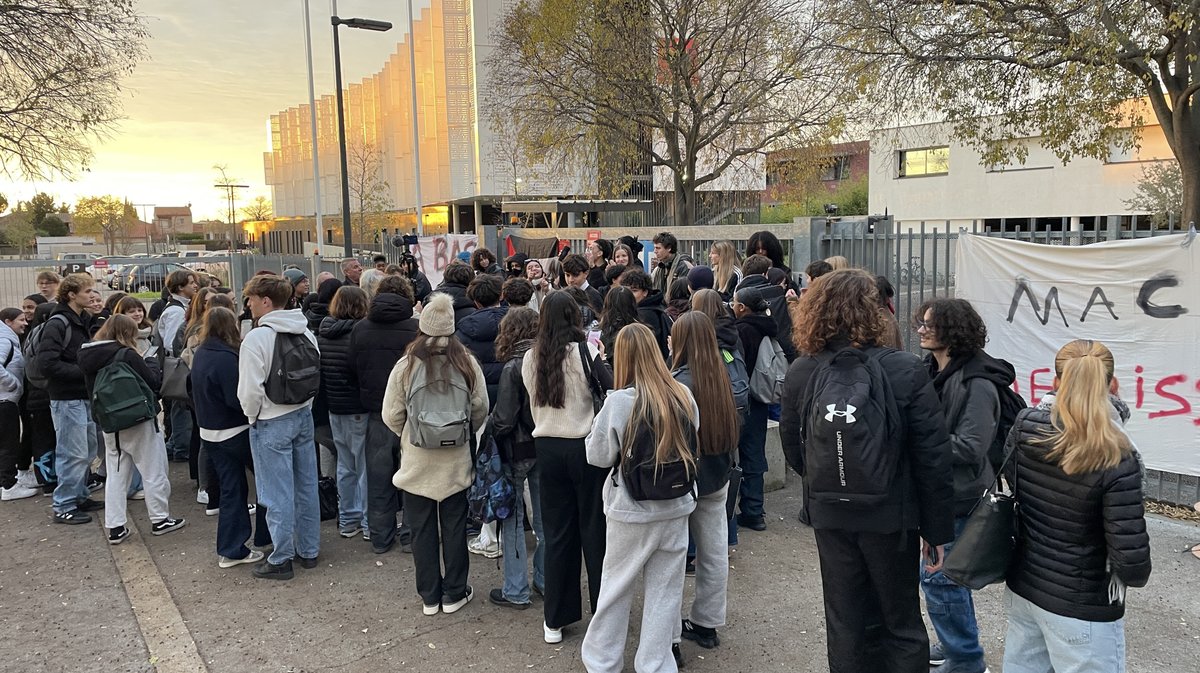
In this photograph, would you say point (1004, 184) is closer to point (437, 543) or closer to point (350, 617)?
point (437, 543)

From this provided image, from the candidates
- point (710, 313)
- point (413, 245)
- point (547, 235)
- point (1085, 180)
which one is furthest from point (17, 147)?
point (1085, 180)

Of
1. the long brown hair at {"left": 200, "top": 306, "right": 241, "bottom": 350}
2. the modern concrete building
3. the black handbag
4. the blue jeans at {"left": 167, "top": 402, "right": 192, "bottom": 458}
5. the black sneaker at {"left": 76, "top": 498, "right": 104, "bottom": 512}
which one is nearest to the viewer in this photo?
the black handbag

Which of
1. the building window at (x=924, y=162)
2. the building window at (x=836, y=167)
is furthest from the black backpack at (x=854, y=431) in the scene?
the building window at (x=924, y=162)

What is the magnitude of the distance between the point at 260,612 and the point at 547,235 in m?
13.1

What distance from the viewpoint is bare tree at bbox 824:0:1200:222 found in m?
10.7

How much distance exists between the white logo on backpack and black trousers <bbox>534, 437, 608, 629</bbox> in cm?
140

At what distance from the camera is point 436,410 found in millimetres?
4480

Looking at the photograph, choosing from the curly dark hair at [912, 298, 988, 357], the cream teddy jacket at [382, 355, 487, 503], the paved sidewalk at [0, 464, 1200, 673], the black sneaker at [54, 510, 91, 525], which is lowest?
the paved sidewalk at [0, 464, 1200, 673]

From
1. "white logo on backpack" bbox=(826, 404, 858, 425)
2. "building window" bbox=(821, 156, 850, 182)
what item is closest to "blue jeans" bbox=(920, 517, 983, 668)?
"white logo on backpack" bbox=(826, 404, 858, 425)

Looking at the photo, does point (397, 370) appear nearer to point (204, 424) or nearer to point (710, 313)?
point (204, 424)

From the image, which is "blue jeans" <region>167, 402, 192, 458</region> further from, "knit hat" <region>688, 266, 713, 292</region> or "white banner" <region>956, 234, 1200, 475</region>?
"white banner" <region>956, 234, 1200, 475</region>

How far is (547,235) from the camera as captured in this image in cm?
1723

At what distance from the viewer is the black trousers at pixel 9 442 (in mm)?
6750

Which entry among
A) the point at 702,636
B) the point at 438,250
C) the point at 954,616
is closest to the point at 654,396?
the point at 702,636
